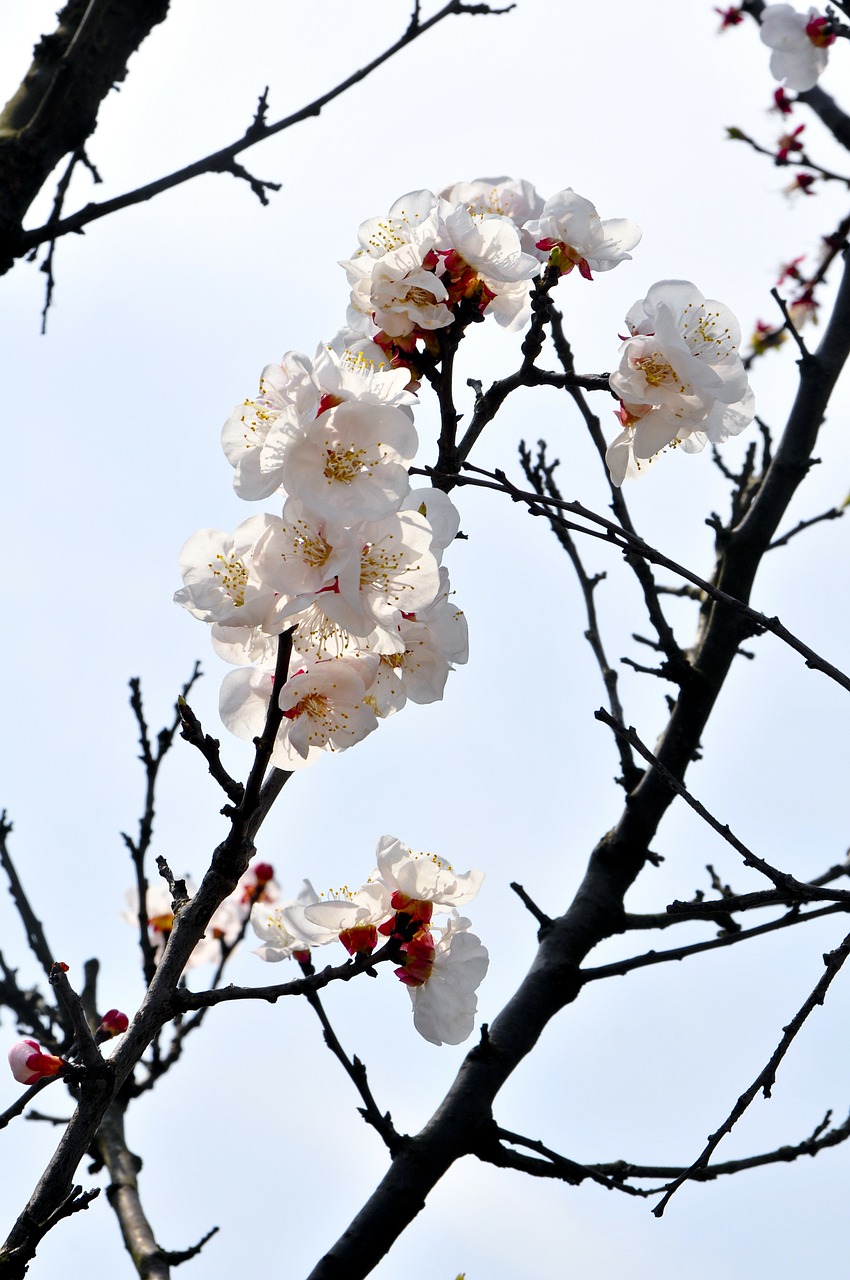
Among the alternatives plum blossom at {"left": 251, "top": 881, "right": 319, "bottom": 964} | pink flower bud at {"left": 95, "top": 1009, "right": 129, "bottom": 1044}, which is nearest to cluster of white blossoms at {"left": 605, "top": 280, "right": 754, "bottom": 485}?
plum blossom at {"left": 251, "top": 881, "right": 319, "bottom": 964}

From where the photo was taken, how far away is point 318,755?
1413 mm

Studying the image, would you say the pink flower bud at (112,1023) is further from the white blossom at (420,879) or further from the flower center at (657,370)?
the flower center at (657,370)

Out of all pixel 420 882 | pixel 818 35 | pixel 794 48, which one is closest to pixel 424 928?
pixel 420 882

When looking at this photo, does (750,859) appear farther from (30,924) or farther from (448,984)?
(30,924)

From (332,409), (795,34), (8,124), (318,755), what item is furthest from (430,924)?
(795,34)

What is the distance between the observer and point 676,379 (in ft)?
5.51

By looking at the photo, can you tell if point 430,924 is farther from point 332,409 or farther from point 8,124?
point 8,124

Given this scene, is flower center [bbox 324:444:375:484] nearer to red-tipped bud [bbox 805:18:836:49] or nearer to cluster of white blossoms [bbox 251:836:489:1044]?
cluster of white blossoms [bbox 251:836:489:1044]

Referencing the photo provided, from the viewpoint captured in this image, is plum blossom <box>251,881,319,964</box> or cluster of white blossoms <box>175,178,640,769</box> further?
plum blossom <box>251,881,319,964</box>

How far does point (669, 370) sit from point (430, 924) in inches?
37.4

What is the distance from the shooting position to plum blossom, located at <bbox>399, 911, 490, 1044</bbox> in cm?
169

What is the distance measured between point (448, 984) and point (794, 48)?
4.13 metres

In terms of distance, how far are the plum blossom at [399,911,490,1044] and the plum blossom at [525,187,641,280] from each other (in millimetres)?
1103

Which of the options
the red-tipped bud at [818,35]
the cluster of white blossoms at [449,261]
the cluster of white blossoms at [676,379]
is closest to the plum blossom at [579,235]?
the cluster of white blossoms at [449,261]
